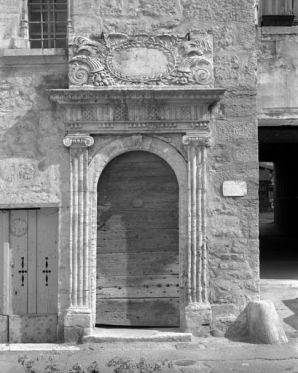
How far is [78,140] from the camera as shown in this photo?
6602 millimetres

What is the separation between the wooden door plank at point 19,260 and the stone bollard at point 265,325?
2985 millimetres

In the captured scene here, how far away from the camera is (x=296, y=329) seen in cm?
658

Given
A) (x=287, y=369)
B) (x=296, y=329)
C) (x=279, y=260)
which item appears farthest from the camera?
(x=279, y=260)

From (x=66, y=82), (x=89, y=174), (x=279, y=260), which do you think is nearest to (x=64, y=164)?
(x=89, y=174)

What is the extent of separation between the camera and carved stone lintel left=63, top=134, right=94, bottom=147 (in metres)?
6.60

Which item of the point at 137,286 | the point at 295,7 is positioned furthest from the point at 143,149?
the point at 295,7

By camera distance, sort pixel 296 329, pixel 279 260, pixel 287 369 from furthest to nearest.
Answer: pixel 279 260
pixel 296 329
pixel 287 369

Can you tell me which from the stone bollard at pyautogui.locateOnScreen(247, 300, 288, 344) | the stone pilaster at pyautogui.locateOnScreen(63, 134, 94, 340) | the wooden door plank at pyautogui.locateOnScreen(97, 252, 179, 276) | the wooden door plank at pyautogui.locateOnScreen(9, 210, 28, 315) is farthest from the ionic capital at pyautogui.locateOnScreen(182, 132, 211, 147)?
the wooden door plank at pyautogui.locateOnScreen(9, 210, 28, 315)

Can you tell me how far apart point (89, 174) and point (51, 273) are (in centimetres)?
144

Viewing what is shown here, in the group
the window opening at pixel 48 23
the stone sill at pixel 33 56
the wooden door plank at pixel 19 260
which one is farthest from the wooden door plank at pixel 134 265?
the window opening at pixel 48 23

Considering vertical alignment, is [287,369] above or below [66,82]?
below

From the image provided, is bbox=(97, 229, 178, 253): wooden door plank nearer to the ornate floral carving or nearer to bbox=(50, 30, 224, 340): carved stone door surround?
bbox=(50, 30, 224, 340): carved stone door surround

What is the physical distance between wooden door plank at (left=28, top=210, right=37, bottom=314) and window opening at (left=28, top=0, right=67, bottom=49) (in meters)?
2.41

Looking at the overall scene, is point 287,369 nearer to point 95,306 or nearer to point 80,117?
point 95,306
